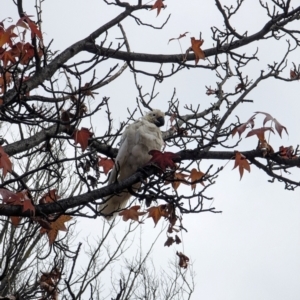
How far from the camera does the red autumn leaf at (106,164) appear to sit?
4918 mm

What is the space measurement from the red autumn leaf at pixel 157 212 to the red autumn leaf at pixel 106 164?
0.59 metres

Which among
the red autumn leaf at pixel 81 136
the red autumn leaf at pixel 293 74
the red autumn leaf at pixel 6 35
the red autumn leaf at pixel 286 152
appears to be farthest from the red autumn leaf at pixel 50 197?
the red autumn leaf at pixel 293 74

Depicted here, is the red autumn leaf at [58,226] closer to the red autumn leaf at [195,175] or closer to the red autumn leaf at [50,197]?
the red autumn leaf at [50,197]

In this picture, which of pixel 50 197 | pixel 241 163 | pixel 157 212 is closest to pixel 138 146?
pixel 157 212

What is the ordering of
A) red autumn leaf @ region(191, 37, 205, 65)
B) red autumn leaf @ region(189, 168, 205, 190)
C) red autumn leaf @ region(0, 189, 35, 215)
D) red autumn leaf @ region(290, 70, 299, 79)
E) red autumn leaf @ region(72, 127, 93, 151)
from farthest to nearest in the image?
red autumn leaf @ region(290, 70, 299, 79) → red autumn leaf @ region(191, 37, 205, 65) → red autumn leaf @ region(189, 168, 205, 190) → red autumn leaf @ region(72, 127, 93, 151) → red autumn leaf @ region(0, 189, 35, 215)

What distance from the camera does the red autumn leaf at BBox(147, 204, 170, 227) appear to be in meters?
4.55

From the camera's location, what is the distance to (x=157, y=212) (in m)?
4.57

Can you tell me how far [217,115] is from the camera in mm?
5598

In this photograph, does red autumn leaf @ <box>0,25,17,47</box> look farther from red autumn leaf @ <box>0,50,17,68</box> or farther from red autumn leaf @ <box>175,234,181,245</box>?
red autumn leaf @ <box>175,234,181,245</box>

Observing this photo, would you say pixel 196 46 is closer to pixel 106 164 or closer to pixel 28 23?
pixel 106 164

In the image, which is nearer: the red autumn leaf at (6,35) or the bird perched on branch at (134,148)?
the red autumn leaf at (6,35)

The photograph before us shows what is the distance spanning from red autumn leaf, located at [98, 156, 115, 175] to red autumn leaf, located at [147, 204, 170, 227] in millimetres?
595

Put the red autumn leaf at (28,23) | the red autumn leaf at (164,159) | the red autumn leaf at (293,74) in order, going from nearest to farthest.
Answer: the red autumn leaf at (28,23), the red autumn leaf at (164,159), the red autumn leaf at (293,74)

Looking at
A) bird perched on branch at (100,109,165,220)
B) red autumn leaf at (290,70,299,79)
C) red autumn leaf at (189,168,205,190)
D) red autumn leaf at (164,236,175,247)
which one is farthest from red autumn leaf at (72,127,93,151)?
red autumn leaf at (290,70,299,79)
